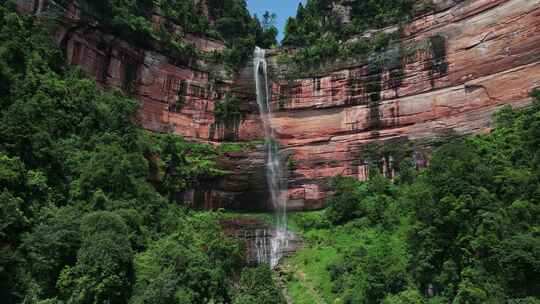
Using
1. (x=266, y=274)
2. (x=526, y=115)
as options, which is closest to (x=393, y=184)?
(x=526, y=115)

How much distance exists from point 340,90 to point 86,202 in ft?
66.2

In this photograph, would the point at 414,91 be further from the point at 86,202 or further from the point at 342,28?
the point at 86,202

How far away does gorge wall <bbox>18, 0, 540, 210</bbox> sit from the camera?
28609mm

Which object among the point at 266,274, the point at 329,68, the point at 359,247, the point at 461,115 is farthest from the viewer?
the point at 329,68

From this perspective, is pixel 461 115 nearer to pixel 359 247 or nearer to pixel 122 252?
pixel 359 247

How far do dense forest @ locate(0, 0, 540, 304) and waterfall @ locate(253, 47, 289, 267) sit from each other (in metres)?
1.35

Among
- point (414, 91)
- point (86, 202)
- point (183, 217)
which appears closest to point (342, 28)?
point (414, 91)

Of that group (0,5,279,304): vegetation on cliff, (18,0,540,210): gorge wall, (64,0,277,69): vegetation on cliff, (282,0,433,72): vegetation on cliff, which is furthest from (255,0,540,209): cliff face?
(0,5,279,304): vegetation on cliff

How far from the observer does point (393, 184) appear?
3039cm

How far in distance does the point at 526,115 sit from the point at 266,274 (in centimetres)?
1584

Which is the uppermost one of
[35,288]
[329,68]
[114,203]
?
[329,68]

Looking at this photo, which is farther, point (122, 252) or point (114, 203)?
point (114, 203)

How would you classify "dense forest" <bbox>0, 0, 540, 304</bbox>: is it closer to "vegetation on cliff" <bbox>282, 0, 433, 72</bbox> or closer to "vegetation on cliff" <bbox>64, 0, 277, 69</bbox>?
"vegetation on cliff" <bbox>64, 0, 277, 69</bbox>

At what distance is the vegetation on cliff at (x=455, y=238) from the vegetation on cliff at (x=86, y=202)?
4.48 metres
